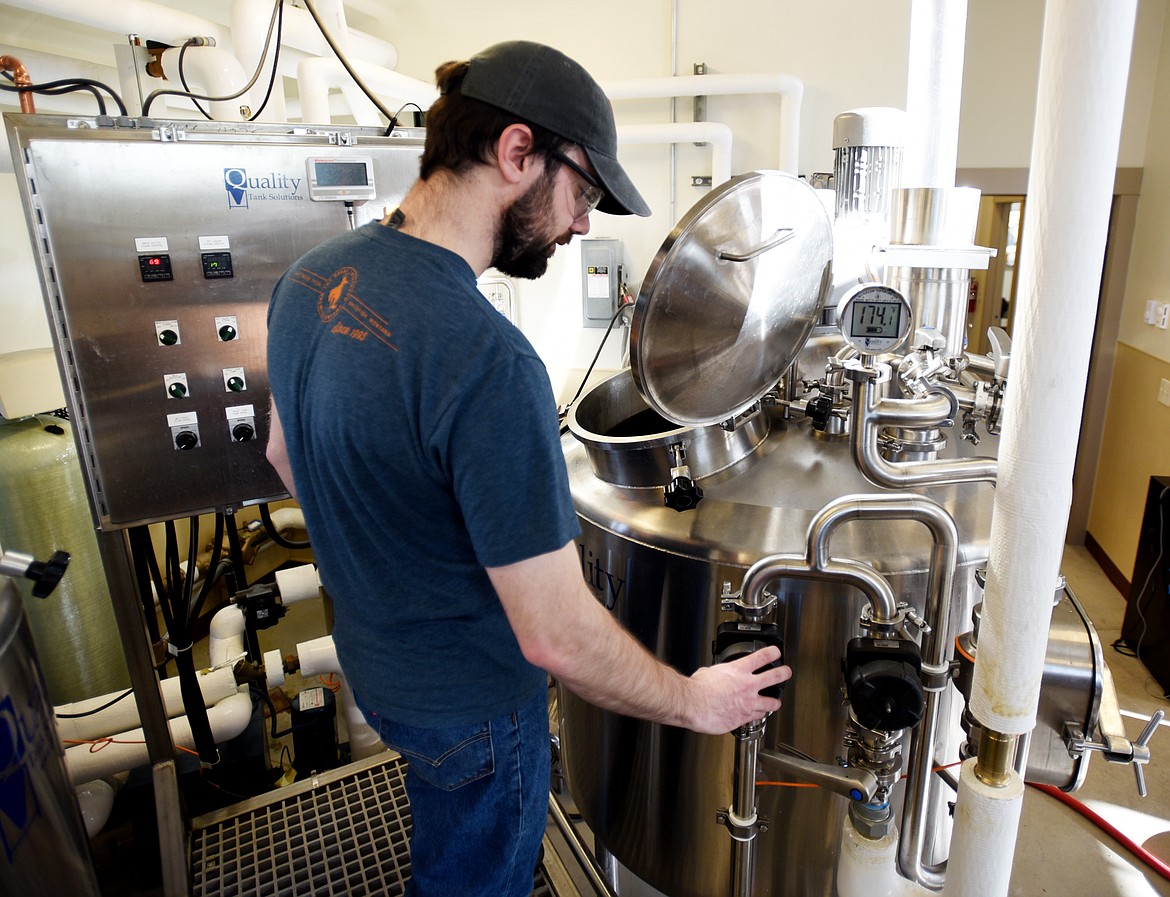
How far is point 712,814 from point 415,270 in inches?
42.2

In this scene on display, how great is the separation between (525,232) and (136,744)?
1.59 metres

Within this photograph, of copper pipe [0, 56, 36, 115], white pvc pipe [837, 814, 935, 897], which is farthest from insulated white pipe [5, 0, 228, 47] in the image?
white pvc pipe [837, 814, 935, 897]

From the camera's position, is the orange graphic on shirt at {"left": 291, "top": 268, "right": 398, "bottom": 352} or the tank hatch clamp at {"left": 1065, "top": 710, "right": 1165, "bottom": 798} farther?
the tank hatch clamp at {"left": 1065, "top": 710, "right": 1165, "bottom": 798}

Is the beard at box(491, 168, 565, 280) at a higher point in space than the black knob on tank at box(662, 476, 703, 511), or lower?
higher

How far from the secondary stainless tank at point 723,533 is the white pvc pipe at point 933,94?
1.03ft

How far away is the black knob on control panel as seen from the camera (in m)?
1.55

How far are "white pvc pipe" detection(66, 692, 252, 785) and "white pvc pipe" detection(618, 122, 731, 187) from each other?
7.92 ft

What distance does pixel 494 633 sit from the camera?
969 mm

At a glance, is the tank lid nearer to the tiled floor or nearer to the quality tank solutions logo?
the quality tank solutions logo

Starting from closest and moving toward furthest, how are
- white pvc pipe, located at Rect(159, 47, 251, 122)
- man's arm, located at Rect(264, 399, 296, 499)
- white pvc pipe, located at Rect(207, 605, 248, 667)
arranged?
man's arm, located at Rect(264, 399, 296, 499), white pvc pipe, located at Rect(159, 47, 251, 122), white pvc pipe, located at Rect(207, 605, 248, 667)

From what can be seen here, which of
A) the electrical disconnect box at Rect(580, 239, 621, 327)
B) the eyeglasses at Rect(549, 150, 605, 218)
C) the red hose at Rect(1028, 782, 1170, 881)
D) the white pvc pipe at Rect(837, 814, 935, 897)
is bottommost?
the red hose at Rect(1028, 782, 1170, 881)

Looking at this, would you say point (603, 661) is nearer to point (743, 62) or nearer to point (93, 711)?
point (93, 711)

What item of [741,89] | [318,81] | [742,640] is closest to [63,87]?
[318,81]

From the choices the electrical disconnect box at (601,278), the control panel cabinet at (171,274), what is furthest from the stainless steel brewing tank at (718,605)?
the electrical disconnect box at (601,278)
